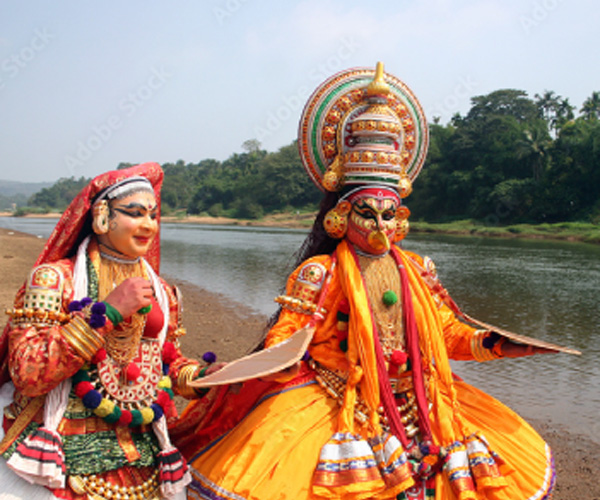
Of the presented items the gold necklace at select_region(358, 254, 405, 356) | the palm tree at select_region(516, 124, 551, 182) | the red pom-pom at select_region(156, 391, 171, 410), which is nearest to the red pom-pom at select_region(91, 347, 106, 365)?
the red pom-pom at select_region(156, 391, 171, 410)

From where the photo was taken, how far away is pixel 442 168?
1930 inches

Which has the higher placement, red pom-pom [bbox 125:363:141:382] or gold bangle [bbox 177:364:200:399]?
red pom-pom [bbox 125:363:141:382]

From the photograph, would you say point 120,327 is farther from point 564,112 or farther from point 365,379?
point 564,112

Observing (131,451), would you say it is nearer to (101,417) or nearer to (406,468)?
(101,417)

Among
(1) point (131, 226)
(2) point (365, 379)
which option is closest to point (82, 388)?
(1) point (131, 226)

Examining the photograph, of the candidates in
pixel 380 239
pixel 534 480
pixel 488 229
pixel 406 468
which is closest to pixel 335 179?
pixel 380 239

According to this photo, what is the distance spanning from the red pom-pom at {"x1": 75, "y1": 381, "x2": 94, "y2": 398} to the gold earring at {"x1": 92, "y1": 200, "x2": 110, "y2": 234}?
0.67 m

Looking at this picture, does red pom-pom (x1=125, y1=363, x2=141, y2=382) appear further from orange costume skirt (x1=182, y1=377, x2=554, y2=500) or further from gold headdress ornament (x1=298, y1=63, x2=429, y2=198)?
gold headdress ornament (x1=298, y1=63, x2=429, y2=198)

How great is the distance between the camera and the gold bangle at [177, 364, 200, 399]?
9.78 ft

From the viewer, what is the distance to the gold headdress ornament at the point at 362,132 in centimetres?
342

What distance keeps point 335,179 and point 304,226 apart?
157 feet

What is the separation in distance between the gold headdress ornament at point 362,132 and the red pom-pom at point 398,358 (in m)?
0.97

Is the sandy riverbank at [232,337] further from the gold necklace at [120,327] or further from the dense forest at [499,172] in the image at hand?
the dense forest at [499,172]

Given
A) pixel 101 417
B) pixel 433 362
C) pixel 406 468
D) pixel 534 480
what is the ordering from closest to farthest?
pixel 101 417 → pixel 406 468 → pixel 534 480 → pixel 433 362
